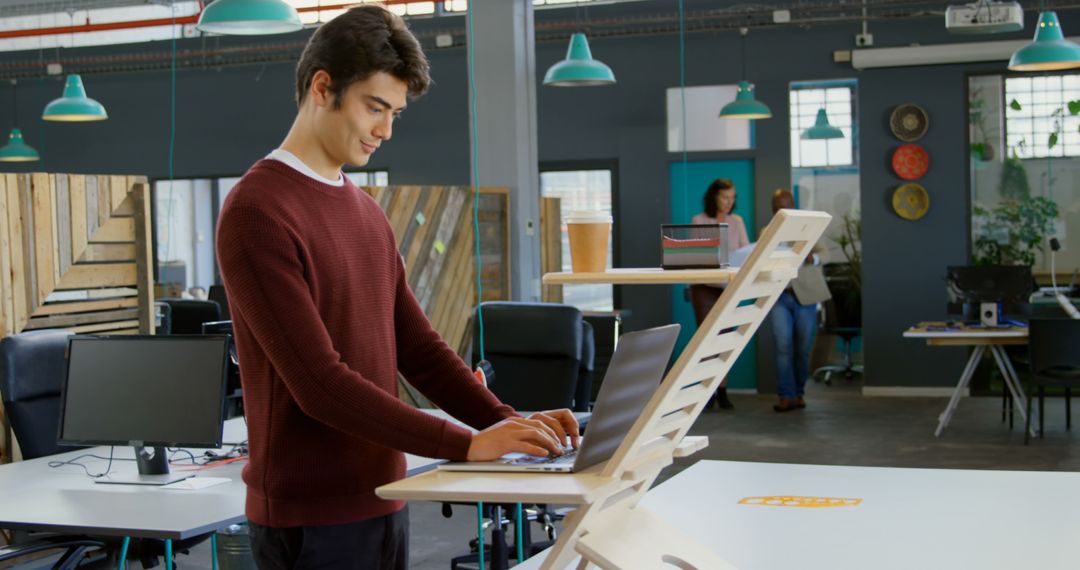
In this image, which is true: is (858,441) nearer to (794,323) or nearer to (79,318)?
(794,323)

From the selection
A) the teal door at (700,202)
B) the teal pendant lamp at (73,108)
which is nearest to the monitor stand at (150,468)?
the teal pendant lamp at (73,108)

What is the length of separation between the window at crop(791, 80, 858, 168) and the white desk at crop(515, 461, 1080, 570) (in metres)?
8.81

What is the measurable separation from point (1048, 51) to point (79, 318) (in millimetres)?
5873

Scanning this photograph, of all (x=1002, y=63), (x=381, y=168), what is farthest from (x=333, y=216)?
(x=381, y=168)

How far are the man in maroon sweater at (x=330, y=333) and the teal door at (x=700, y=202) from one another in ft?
29.4

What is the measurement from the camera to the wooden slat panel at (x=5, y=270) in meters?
5.20

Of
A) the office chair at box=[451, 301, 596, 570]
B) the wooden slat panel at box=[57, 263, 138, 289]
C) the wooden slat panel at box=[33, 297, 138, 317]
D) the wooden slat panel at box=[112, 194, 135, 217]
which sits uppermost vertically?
the wooden slat panel at box=[112, 194, 135, 217]

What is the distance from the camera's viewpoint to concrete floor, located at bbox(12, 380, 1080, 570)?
626cm

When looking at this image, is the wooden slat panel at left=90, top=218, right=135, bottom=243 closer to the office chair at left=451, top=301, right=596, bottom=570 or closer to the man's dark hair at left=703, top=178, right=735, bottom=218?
the office chair at left=451, top=301, right=596, bottom=570

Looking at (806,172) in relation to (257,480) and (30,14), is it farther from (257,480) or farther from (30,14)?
(257,480)

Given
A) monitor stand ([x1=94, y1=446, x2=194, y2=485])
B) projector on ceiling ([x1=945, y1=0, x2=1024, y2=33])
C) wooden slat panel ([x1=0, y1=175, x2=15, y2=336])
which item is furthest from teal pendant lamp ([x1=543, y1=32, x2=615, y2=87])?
monitor stand ([x1=94, y1=446, x2=194, y2=485])

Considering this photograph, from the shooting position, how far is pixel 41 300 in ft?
17.9

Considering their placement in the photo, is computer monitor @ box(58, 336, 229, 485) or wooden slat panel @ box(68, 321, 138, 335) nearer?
computer monitor @ box(58, 336, 229, 485)

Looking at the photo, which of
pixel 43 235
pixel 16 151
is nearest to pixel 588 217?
pixel 43 235
